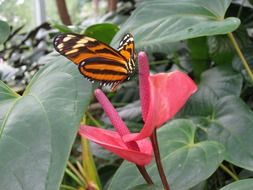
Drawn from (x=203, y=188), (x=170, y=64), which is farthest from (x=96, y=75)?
(x=170, y=64)

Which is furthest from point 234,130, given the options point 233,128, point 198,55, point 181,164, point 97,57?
point 198,55

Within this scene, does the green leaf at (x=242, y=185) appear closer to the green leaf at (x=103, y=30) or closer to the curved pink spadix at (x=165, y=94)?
the curved pink spadix at (x=165, y=94)

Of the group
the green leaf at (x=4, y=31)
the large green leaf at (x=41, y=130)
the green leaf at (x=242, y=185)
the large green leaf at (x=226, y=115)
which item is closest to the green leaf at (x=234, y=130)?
the large green leaf at (x=226, y=115)

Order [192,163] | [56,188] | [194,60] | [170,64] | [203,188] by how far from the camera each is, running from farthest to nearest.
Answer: [170,64], [194,60], [203,188], [192,163], [56,188]

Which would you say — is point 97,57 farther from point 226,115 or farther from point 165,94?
point 226,115

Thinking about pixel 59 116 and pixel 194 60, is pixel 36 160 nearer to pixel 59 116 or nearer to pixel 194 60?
pixel 59 116

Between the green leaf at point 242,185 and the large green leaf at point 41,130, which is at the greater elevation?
the large green leaf at point 41,130
